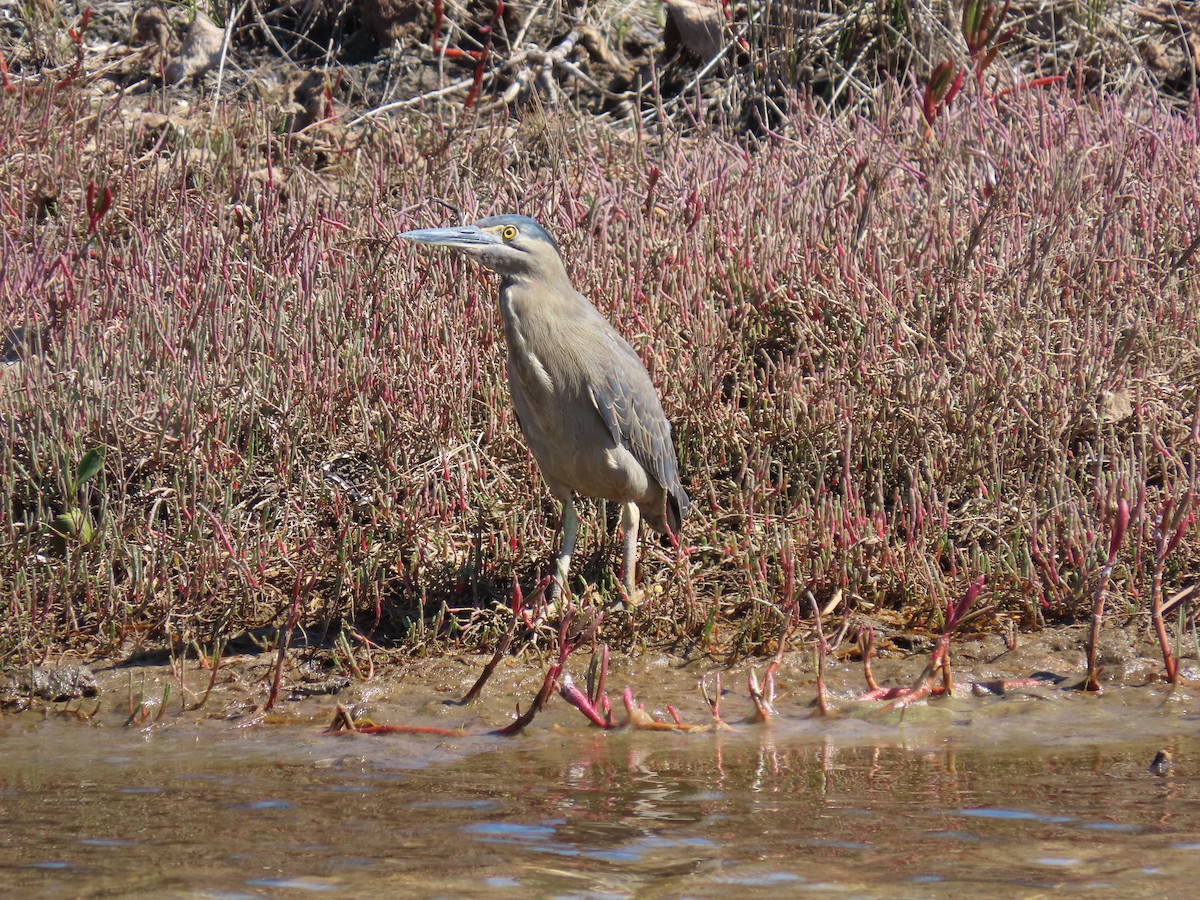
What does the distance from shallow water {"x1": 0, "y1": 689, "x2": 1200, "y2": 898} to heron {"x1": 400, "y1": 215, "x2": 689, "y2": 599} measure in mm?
923

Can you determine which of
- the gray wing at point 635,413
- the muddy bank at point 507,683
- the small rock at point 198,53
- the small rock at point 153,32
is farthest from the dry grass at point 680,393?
the small rock at point 153,32

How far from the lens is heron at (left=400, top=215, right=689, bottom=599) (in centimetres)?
507

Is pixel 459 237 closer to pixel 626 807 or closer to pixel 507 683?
pixel 507 683

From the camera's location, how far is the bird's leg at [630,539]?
520 cm

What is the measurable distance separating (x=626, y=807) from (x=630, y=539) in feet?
5.39

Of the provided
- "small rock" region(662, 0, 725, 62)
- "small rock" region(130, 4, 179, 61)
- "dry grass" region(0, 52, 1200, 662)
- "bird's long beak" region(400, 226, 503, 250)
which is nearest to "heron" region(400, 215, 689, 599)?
"bird's long beak" region(400, 226, 503, 250)

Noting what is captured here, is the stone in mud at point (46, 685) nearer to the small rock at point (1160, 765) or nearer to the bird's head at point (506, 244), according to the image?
the bird's head at point (506, 244)

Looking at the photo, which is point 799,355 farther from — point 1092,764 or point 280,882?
point 280,882

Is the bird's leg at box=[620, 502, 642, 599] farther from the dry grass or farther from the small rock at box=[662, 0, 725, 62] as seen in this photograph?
the small rock at box=[662, 0, 725, 62]

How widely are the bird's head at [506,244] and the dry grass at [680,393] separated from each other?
0.73m

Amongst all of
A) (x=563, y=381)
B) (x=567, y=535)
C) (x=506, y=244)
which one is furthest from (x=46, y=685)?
(x=506, y=244)

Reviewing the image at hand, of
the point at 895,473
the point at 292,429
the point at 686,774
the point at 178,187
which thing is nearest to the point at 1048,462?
the point at 895,473

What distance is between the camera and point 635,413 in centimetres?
516

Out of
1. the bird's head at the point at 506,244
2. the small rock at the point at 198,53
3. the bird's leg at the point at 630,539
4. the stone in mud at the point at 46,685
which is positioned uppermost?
the small rock at the point at 198,53
